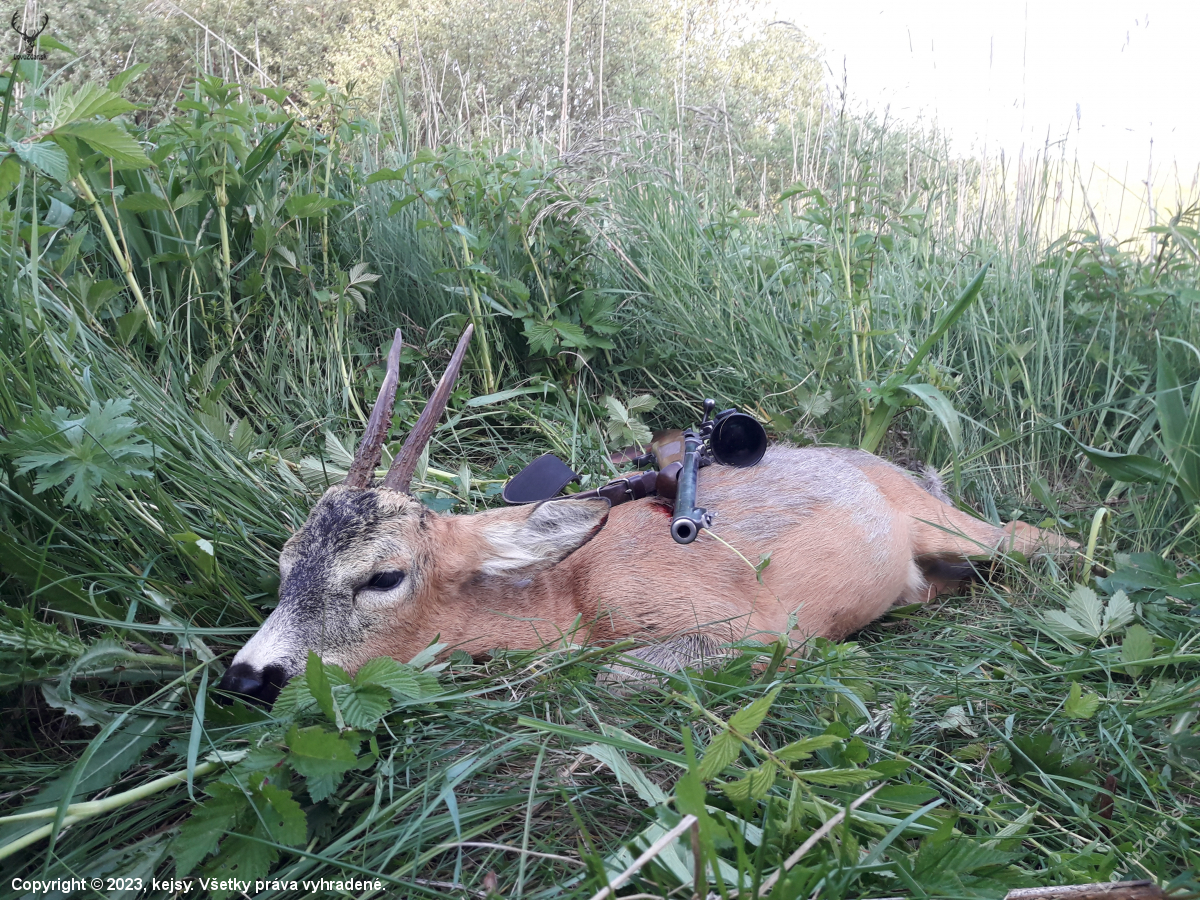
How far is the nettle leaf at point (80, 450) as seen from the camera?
77.2 inches

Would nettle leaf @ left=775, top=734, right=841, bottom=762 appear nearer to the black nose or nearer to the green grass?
the green grass

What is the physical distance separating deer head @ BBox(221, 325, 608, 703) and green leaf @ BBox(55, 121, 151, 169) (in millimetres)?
910

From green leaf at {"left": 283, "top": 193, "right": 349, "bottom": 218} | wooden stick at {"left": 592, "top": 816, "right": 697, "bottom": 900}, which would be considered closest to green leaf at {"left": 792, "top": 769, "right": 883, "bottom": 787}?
wooden stick at {"left": 592, "top": 816, "right": 697, "bottom": 900}

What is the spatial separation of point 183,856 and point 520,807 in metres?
0.64

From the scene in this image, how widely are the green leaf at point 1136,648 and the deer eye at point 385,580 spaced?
6.83 feet

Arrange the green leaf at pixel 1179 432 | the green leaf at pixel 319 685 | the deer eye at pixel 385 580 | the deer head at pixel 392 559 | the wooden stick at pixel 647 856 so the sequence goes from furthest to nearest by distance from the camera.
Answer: the green leaf at pixel 1179 432, the deer eye at pixel 385 580, the deer head at pixel 392 559, the green leaf at pixel 319 685, the wooden stick at pixel 647 856

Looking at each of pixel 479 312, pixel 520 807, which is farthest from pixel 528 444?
pixel 520 807

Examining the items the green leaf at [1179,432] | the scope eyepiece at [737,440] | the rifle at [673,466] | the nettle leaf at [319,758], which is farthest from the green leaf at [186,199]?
the green leaf at [1179,432]

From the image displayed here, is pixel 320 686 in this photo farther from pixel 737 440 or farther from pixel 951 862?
pixel 737 440

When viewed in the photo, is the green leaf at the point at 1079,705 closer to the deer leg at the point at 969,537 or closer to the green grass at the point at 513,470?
the green grass at the point at 513,470

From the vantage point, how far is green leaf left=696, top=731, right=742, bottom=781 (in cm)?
155

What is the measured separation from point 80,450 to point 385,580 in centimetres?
90

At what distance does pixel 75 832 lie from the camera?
165 centimetres

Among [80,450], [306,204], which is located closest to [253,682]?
[80,450]
